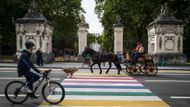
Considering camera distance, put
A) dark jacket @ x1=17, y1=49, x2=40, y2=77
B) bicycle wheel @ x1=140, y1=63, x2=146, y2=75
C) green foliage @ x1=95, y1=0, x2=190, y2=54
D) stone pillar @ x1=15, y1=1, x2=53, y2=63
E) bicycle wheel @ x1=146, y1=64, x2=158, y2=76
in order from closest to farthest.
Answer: dark jacket @ x1=17, y1=49, x2=40, y2=77, bicycle wheel @ x1=146, y1=64, x2=158, y2=76, bicycle wheel @ x1=140, y1=63, x2=146, y2=75, stone pillar @ x1=15, y1=1, x2=53, y2=63, green foliage @ x1=95, y1=0, x2=190, y2=54

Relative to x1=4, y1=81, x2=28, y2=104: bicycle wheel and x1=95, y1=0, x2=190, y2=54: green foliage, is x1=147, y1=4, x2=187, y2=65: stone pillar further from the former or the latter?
x1=4, y1=81, x2=28, y2=104: bicycle wheel

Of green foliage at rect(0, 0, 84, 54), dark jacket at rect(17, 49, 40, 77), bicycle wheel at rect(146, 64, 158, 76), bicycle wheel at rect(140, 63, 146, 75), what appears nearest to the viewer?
dark jacket at rect(17, 49, 40, 77)

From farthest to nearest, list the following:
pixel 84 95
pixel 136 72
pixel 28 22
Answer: pixel 28 22 → pixel 136 72 → pixel 84 95

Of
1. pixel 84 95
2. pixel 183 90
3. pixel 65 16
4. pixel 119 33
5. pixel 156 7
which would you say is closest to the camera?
pixel 84 95

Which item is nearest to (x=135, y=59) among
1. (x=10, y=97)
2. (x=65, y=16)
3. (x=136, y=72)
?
(x=136, y=72)

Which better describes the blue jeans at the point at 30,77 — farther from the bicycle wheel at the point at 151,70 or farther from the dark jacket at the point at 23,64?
the bicycle wheel at the point at 151,70

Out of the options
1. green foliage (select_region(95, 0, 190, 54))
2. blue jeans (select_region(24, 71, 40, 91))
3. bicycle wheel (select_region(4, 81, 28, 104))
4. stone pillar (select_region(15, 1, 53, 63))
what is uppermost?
green foliage (select_region(95, 0, 190, 54))

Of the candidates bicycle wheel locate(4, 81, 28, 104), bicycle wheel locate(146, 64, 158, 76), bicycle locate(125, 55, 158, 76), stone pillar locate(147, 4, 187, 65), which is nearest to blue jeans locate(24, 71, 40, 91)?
bicycle wheel locate(4, 81, 28, 104)

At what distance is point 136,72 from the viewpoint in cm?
2538

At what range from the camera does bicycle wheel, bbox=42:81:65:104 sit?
1233 cm

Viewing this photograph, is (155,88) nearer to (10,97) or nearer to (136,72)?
(10,97)

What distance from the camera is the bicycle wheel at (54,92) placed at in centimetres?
1233

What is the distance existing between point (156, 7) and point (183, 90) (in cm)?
3702

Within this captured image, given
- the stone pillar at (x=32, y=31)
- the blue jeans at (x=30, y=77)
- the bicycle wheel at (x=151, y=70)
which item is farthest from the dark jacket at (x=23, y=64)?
the stone pillar at (x=32, y=31)
